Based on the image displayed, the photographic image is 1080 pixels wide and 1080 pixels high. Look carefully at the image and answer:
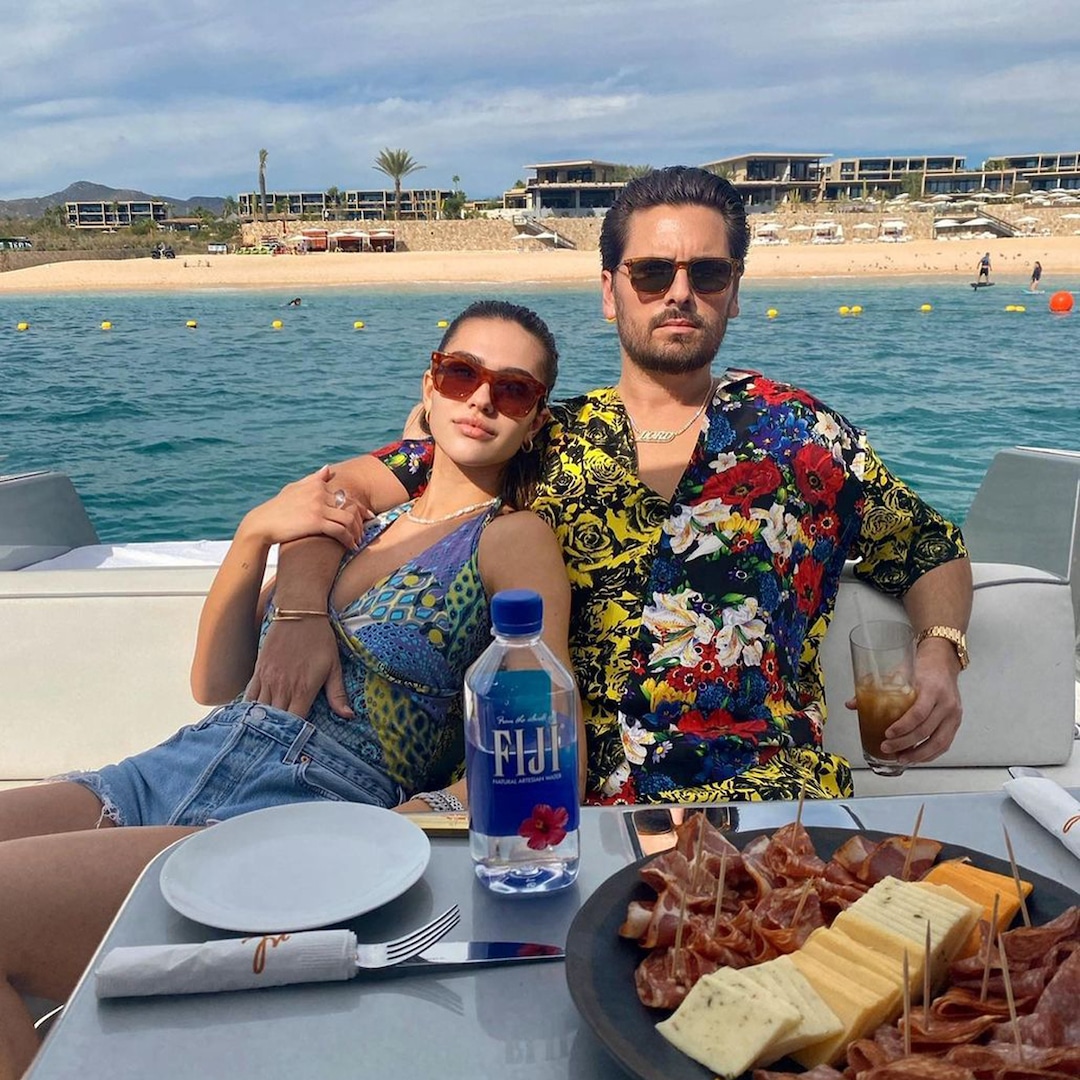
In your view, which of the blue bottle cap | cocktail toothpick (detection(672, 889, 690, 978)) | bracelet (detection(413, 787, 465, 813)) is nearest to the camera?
cocktail toothpick (detection(672, 889, 690, 978))

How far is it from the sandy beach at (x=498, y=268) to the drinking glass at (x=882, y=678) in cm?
3848

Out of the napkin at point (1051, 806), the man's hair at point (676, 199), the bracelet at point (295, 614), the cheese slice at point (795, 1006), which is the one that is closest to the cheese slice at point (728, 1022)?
the cheese slice at point (795, 1006)

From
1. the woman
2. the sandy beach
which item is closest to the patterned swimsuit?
the woman

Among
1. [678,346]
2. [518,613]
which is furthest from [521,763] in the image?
[678,346]

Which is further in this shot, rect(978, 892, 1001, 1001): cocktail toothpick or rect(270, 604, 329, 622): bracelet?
rect(270, 604, 329, 622): bracelet

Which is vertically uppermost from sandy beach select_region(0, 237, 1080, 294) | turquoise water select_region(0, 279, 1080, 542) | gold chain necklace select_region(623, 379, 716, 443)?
gold chain necklace select_region(623, 379, 716, 443)

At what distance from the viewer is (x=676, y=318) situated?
1.97 m

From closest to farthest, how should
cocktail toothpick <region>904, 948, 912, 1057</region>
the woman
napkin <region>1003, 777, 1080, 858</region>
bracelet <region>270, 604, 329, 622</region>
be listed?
cocktail toothpick <region>904, 948, 912, 1057</region> → napkin <region>1003, 777, 1080, 858</region> → the woman → bracelet <region>270, 604, 329, 622</region>

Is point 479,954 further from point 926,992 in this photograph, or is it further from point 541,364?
point 541,364

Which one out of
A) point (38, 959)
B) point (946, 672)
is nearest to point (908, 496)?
point (946, 672)

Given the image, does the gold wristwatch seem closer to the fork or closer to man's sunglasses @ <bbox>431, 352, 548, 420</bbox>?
man's sunglasses @ <bbox>431, 352, 548, 420</bbox>

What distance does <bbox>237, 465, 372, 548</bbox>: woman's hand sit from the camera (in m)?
1.77

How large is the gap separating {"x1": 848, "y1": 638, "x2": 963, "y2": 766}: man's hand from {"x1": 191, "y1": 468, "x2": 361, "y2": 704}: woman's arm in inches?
35.3

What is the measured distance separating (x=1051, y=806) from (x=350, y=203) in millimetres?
82226
